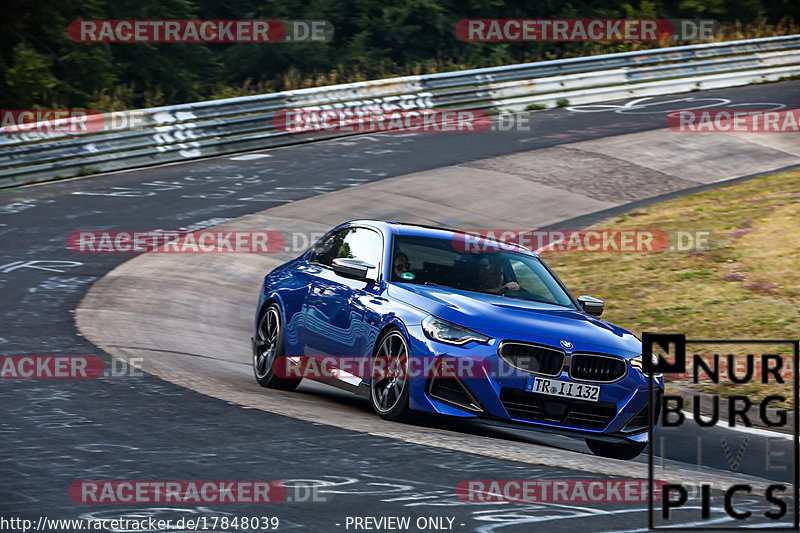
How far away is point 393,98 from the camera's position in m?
25.6

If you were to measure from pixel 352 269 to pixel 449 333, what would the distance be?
4.26 ft

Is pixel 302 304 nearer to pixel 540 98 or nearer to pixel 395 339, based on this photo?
pixel 395 339

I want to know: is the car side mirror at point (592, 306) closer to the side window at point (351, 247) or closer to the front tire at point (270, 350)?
the side window at point (351, 247)

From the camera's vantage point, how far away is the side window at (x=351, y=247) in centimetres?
966

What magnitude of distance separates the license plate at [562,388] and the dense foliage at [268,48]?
21.3 m
